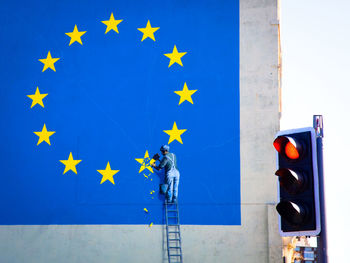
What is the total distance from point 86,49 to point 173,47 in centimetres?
265

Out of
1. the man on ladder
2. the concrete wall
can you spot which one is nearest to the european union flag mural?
the man on ladder

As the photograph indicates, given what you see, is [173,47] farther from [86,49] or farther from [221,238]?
[221,238]

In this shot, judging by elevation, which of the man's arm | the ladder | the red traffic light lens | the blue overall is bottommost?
the ladder

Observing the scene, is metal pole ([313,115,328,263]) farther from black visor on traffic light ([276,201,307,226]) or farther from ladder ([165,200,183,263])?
ladder ([165,200,183,263])

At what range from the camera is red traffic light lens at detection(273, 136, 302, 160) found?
4.17 metres

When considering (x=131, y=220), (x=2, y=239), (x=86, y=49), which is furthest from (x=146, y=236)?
(x=86, y=49)

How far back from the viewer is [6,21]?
1470 centimetres

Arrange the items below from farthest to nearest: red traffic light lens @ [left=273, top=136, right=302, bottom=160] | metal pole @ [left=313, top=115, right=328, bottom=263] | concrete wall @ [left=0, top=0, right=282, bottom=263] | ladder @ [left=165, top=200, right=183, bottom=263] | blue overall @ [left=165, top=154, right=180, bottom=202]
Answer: blue overall @ [left=165, top=154, right=180, bottom=202] < ladder @ [left=165, top=200, right=183, bottom=263] < concrete wall @ [left=0, top=0, right=282, bottom=263] < red traffic light lens @ [left=273, top=136, right=302, bottom=160] < metal pole @ [left=313, top=115, right=328, bottom=263]

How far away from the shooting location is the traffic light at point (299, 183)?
4.12 m

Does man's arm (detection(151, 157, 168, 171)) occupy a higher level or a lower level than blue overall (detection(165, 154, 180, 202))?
higher

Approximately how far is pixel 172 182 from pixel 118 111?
2604 mm

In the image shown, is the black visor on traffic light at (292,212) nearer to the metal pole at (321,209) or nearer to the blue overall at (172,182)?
the metal pole at (321,209)

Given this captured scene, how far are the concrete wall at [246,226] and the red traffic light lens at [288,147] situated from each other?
26.1ft

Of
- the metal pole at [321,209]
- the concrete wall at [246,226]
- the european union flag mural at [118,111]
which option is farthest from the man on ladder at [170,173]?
the metal pole at [321,209]
